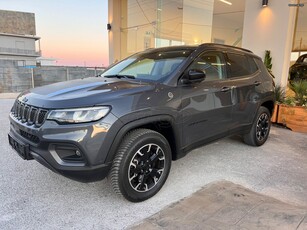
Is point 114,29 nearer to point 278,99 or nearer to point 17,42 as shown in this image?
point 278,99

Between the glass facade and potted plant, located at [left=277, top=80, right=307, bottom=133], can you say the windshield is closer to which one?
potted plant, located at [left=277, top=80, right=307, bottom=133]

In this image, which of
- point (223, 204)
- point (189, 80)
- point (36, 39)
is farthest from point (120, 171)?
point (36, 39)

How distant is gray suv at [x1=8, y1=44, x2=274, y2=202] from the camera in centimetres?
204

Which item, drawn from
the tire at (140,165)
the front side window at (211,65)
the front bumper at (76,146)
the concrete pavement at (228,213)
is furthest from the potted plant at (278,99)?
the front bumper at (76,146)

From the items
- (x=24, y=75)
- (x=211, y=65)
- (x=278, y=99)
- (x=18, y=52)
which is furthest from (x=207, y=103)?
(x=18, y=52)

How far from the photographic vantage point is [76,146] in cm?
199

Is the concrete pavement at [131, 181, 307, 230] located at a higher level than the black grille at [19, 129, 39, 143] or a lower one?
lower

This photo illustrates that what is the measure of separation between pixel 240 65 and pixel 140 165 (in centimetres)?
235

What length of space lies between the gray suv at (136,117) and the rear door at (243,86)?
1.0 inches

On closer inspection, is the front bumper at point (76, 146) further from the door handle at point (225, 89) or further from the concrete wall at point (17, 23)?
the concrete wall at point (17, 23)

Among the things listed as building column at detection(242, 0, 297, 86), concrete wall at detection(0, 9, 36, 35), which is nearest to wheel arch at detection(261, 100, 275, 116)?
building column at detection(242, 0, 297, 86)

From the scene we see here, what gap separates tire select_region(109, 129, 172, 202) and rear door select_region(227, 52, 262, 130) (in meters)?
1.44

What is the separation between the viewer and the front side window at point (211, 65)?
9.88 ft

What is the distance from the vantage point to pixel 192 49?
3.07 meters
